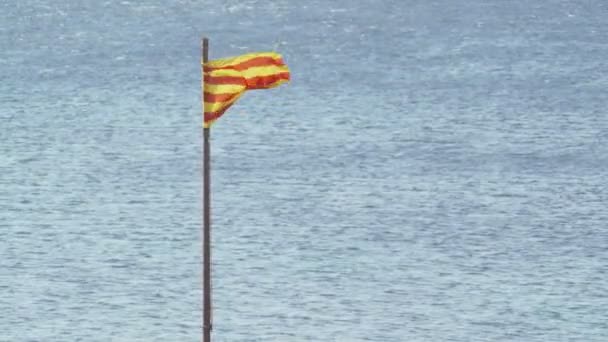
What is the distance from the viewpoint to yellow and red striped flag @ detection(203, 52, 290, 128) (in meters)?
44.2

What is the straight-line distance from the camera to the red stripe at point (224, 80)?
145 ft

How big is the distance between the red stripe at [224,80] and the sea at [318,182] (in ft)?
39.1

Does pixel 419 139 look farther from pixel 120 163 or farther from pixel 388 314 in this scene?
pixel 388 314

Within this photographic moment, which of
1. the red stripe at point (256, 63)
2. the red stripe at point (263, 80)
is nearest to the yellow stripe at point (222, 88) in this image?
the red stripe at point (263, 80)

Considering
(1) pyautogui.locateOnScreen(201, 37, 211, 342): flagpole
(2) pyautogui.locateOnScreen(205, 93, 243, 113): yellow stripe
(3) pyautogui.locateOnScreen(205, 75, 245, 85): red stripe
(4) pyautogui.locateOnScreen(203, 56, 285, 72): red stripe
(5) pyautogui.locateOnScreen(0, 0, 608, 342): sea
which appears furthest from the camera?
(5) pyautogui.locateOnScreen(0, 0, 608, 342): sea

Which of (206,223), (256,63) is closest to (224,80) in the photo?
(256,63)

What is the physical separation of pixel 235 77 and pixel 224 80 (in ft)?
0.90

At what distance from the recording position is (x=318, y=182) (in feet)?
247

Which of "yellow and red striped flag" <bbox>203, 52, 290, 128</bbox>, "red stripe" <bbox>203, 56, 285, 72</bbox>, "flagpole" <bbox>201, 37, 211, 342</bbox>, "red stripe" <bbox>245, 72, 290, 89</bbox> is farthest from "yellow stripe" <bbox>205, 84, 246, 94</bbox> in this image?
"flagpole" <bbox>201, 37, 211, 342</bbox>

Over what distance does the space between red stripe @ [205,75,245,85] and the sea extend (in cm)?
1191

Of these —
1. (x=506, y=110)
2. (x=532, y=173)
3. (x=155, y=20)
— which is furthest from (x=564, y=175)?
(x=155, y=20)

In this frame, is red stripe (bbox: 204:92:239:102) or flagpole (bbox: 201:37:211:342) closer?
flagpole (bbox: 201:37:211:342)

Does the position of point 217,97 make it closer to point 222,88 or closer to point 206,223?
point 222,88

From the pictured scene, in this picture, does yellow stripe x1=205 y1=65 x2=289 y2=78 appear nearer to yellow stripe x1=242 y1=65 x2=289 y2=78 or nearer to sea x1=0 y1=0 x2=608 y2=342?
yellow stripe x1=242 y1=65 x2=289 y2=78
